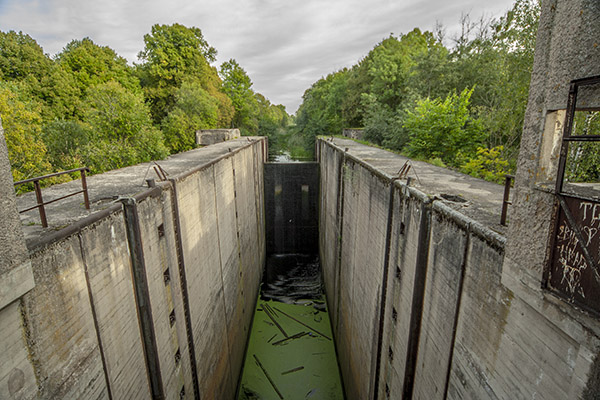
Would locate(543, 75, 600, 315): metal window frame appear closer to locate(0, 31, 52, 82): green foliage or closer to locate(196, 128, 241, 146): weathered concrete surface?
locate(196, 128, 241, 146): weathered concrete surface

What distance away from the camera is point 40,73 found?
2359cm

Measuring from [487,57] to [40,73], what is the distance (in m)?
32.6

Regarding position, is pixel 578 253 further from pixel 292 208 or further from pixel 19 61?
pixel 19 61

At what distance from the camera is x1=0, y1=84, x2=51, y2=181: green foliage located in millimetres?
11992

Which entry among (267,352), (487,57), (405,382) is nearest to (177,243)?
(405,382)

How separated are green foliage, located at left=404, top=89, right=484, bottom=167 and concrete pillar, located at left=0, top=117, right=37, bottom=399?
40.8ft

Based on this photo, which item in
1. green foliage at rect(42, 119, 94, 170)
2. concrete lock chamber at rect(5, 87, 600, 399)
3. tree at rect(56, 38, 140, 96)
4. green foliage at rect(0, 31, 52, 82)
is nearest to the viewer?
concrete lock chamber at rect(5, 87, 600, 399)

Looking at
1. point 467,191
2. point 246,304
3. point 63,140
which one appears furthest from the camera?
point 63,140

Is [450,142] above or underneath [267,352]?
above

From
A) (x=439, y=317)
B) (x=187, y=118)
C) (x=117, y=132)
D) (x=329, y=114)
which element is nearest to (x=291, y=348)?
(x=439, y=317)

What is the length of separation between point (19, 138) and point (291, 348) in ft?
45.2

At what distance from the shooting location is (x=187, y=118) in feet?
84.2

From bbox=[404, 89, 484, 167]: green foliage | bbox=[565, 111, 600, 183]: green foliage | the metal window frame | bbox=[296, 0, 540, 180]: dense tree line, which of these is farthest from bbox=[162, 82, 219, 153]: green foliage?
the metal window frame

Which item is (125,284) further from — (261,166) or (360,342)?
(261,166)
